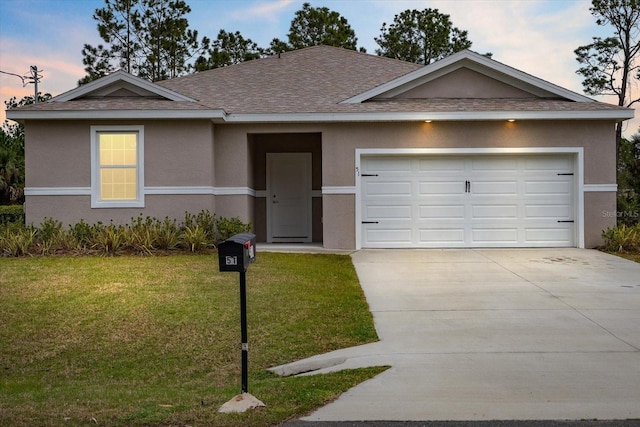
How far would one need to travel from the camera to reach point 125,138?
49.2 ft

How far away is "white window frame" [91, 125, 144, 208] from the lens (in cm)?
1477

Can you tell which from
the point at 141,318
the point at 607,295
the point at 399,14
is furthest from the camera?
the point at 399,14

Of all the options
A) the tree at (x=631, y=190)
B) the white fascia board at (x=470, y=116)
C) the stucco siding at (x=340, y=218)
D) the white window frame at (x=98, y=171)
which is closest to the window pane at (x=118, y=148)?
the white window frame at (x=98, y=171)

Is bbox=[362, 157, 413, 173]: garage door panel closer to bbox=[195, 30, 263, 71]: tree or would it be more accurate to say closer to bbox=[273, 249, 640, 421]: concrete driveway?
bbox=[273, 249, 640, 421]: concrete driveway

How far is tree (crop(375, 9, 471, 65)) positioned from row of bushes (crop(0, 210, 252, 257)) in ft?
88.2

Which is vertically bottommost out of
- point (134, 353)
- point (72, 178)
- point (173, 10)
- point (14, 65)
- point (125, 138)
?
point (134, 353)

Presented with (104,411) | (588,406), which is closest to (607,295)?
(588,406)

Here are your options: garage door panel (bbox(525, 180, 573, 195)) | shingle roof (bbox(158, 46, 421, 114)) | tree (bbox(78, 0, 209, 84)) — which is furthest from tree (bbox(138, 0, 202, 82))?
garage door panel (bbox(525, 180, 573, 195))

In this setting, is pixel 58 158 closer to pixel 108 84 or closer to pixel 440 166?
pixel 108 84

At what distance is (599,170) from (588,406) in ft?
37.1

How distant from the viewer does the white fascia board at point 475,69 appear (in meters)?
15.2

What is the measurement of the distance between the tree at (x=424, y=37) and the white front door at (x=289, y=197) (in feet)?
76.1

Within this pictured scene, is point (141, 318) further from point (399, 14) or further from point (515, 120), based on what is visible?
point (399, 14)

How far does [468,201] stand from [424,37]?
26.1 m
